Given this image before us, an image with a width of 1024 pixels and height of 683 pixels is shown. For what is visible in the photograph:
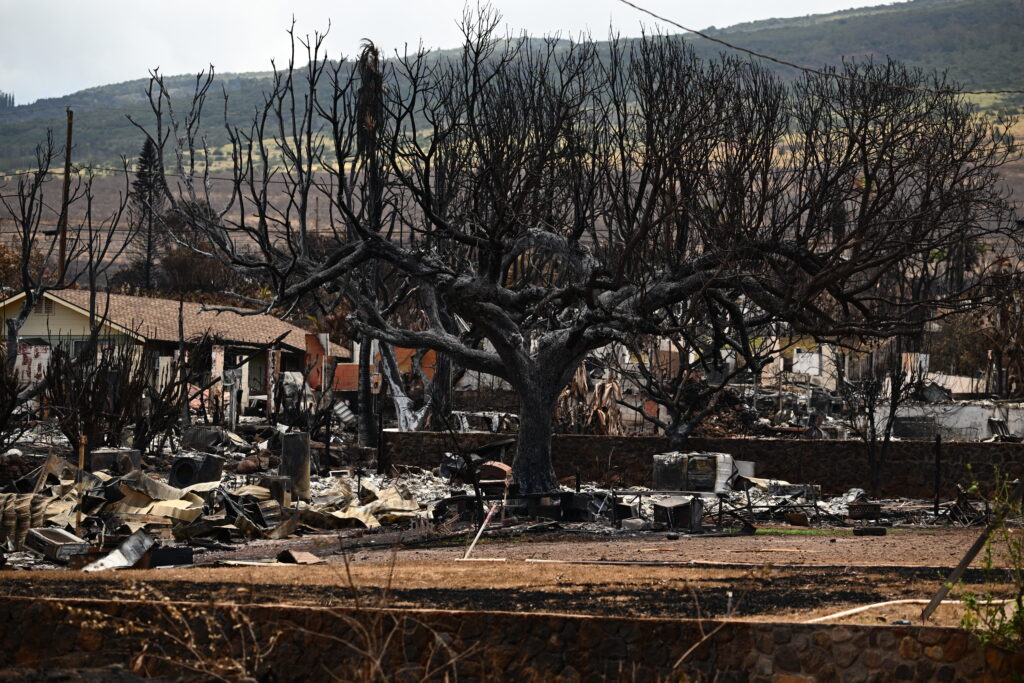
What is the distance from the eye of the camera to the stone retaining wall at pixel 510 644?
856 cm

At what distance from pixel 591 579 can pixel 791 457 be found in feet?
40.8

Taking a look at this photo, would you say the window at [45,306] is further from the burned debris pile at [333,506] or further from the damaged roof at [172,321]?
the burned debris pile at [333,506]

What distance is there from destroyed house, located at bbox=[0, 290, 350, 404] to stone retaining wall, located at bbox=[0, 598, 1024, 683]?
96.0 feet

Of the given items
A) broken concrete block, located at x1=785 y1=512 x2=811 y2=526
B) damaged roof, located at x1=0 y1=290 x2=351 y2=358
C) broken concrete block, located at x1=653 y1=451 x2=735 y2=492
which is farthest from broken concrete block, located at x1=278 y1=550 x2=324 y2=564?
damaged roof, located at x1=0 y1=290 x2=351 y2=358

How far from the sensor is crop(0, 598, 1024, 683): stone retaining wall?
8562 millimetres

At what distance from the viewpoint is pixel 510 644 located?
29.4ft

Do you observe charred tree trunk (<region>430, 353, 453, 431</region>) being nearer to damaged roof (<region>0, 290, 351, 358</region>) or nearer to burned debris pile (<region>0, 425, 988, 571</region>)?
burned debris pile (<region>0, 425, 988, 571</region>)

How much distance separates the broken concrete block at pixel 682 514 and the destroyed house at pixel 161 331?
893 inches

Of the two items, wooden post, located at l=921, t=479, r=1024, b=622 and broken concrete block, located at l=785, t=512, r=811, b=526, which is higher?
wooden post, located at l=921, t=479, r=1024, b=622

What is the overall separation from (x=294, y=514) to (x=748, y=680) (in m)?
→ 9.81

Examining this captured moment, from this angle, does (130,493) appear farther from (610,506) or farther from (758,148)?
(758,148)

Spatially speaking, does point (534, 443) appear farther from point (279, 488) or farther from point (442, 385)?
point (442, 385)

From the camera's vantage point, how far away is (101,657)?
9344 mm

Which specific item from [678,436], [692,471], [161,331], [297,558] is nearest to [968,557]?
[297,558]
